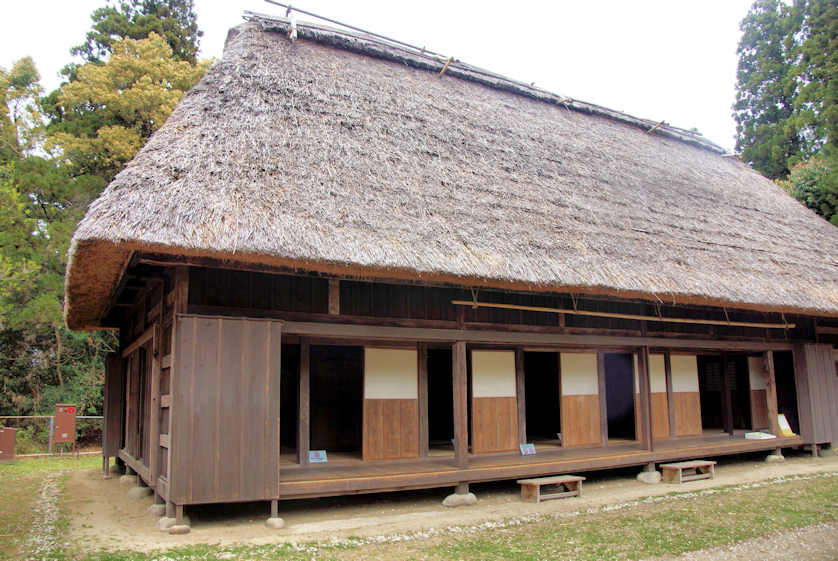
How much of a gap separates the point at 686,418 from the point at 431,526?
620 cm

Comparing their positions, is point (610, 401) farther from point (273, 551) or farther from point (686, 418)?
point (273, 551)

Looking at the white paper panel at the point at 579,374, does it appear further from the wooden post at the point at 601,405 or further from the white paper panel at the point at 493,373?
the white paper panel at the point at 493,373

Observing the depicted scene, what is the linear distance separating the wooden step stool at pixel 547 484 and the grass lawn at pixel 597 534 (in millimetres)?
678

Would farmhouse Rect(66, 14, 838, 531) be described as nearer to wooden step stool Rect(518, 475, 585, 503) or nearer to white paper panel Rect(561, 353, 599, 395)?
white paper panel Rect(561, 353, 599, 395)

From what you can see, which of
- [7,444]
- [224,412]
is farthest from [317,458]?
[7,444]

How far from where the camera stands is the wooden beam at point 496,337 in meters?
6.89

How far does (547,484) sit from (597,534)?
1.97 metres

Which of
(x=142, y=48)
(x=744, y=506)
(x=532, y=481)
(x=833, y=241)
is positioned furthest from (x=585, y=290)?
(x=142, y=48)

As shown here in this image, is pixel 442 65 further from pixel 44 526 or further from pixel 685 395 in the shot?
pixel 44 526

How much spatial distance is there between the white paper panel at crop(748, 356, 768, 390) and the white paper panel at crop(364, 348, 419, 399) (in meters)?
7.32

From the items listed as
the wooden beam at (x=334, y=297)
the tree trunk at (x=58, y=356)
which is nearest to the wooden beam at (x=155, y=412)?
the wooden beam at (x=334, y=297)

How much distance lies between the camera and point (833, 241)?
494 inches

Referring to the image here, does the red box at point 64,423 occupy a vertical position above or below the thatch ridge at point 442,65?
below

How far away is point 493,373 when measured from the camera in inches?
337
